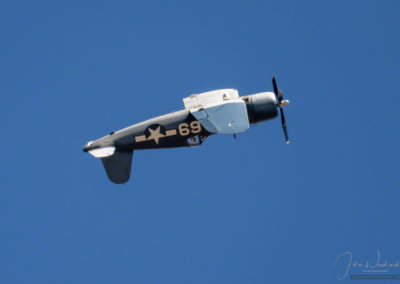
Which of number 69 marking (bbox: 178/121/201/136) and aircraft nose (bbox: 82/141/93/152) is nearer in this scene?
number 69 marking (bbox: 178/121/201/136)

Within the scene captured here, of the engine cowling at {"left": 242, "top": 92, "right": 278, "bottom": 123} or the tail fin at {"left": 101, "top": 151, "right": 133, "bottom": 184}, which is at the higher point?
the engine cowling at {"left": 242, "top": 92, "right": 278, "bottom": 123}

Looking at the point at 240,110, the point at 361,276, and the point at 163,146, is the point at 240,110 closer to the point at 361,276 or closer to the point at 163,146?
the point at 163,146

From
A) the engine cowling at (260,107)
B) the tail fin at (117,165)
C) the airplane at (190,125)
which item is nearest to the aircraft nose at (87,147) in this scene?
the airplane at (190,125)

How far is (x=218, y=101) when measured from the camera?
1494 inches

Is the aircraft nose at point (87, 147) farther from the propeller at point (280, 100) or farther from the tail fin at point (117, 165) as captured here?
the propeller at point (280, 100)

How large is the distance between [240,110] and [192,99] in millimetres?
2874

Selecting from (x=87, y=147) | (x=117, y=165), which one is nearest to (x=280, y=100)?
(x=117, y=165)

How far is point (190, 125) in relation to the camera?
3766 cm

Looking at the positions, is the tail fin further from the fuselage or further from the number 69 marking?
the number 69 marking

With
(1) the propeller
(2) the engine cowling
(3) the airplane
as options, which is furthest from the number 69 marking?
(1) the propeller

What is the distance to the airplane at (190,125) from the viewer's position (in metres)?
37.3

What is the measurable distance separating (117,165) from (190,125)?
4.68 metres

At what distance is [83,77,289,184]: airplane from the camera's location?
37344mm

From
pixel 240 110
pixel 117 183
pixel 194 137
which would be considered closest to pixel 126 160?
pixel 117 183
